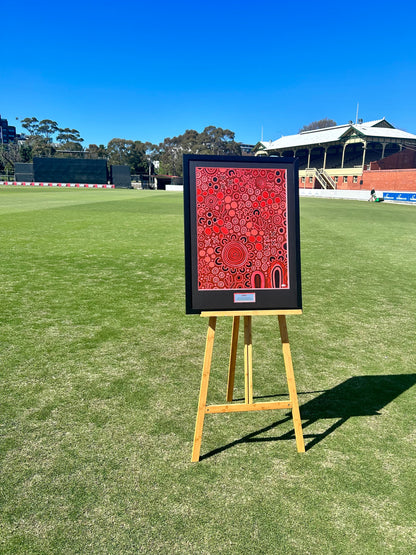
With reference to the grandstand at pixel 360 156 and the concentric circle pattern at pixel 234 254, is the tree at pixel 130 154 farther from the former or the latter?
the concentric circle pattern at pixel 234 254

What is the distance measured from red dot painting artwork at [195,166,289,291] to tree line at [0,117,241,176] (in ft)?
393

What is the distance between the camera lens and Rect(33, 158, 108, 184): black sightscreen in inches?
3046

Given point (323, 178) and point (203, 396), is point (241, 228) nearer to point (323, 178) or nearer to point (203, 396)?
point (203, 396)

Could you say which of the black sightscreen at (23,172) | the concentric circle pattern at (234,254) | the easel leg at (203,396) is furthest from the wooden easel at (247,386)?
the black sightscreen at (23,172)

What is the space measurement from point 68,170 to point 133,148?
48750 mm

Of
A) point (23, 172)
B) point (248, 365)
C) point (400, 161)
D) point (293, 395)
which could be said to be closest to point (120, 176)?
point (23, 172)

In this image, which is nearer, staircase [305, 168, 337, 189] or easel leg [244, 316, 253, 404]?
easel leg [244, 316, 253, 404]

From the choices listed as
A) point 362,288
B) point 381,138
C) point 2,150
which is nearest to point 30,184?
point 2,150

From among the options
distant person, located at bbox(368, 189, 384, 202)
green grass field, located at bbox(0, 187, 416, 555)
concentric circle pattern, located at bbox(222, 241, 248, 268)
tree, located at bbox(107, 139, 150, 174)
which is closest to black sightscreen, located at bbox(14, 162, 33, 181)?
tree, located at bbox(107, 139, 150, 174)

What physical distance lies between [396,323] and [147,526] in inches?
224

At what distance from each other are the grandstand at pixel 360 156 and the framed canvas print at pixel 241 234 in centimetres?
5611

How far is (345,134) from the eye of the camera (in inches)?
2729

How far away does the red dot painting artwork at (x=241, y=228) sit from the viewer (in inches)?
133

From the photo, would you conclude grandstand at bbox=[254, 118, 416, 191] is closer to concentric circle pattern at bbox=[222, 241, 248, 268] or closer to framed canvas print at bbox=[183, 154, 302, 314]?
framed canvas print at bbox=[183, 154, 302, 314]
